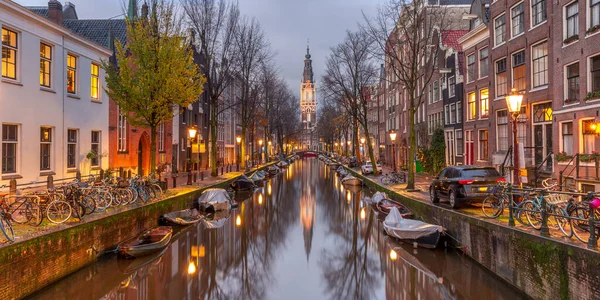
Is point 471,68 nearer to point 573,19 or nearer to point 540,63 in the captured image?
point 540,63

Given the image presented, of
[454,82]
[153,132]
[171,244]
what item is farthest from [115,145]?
[454,82]

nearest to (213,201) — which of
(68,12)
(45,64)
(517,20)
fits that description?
→ (45,64)

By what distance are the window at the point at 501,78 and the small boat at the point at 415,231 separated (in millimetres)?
14279

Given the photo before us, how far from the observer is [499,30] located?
26859mm

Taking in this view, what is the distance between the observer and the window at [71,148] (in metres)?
22.9

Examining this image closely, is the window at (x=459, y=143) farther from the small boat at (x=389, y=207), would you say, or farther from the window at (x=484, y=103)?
the small boat at (x=389, y=207)

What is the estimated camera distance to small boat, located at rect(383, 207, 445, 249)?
1495 cm

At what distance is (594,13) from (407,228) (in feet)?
38.7

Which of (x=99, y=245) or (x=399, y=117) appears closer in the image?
(x=99, y=245)

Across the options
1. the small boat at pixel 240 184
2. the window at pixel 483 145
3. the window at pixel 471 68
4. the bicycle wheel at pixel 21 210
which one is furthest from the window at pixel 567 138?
Answer: the small boat at pixel 240 184

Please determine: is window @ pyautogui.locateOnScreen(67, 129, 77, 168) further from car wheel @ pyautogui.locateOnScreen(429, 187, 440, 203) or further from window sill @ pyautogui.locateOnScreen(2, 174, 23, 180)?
car wheel @ pyautogui.locateOnScreen(429, 187, 440, 203)

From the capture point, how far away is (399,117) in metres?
57.8

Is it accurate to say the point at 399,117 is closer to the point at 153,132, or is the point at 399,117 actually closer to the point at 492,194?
the point at 153,132

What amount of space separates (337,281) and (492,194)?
579cm
